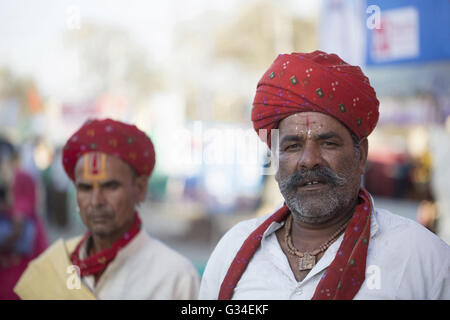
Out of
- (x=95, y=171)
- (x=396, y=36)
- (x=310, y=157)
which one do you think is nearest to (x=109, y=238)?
(x=95, y=171)

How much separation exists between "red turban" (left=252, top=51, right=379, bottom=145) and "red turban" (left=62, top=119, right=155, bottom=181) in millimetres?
1077

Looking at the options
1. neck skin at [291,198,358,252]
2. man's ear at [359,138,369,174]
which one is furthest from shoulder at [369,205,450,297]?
man's ear at [359,138,369,174]

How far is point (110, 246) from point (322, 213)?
144 centimetres

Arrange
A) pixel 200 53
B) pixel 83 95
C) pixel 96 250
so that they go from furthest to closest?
pixel 200 53, pixel 83 95, pixel 96 250

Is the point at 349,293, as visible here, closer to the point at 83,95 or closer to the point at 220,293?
the point at 220,293

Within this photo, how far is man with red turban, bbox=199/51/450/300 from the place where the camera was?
Result: 2018mm

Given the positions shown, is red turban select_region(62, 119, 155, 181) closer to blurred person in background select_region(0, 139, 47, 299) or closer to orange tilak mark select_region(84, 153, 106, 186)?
orange tilak mark select_region(84, 153, 106, 186)

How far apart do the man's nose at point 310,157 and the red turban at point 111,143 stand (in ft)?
4.16

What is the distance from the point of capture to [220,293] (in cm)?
228

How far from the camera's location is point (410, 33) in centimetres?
473

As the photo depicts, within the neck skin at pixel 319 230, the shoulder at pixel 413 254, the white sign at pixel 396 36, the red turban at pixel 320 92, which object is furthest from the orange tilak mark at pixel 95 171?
the white sign at pixel 396 36

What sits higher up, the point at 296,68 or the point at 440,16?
the point at 440,16
